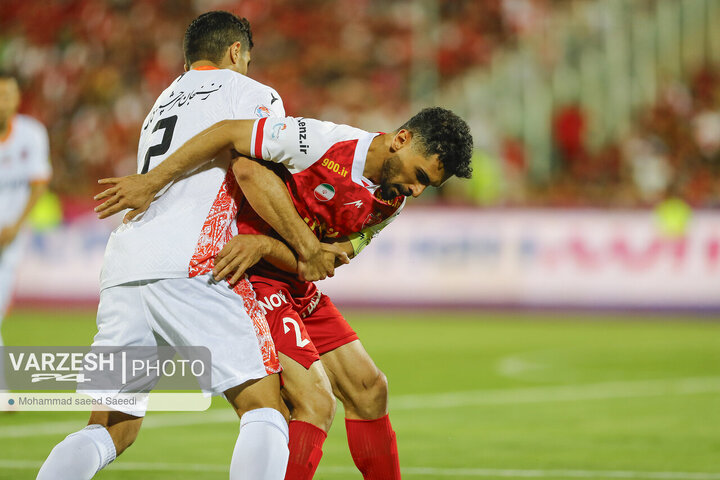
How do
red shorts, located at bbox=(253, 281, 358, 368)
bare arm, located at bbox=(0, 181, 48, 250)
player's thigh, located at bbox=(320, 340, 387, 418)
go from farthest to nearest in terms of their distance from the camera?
bare arm, located at bbox=(0, 181, 48, 250) → player's thigh, located at bbox=(320, 340, 387, 418) → red shorts, located at bbox=(253, 281, 358, 368)

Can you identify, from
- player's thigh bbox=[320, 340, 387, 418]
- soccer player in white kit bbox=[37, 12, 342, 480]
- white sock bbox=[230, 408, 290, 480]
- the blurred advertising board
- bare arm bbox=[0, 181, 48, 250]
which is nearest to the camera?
white sock bbox=[230, 408, 290, 480]

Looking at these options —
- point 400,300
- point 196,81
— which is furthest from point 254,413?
point 400,300

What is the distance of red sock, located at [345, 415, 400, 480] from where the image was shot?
16.4 feet

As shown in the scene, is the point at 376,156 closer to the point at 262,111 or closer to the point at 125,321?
the point at 262,111

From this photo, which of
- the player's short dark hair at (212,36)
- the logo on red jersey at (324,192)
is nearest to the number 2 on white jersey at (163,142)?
the player's short dark hair at (212,36)

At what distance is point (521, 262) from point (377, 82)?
19.3 feet

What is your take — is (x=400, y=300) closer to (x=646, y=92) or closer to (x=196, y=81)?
(x=646, y=92)

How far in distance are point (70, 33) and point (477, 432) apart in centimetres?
1589

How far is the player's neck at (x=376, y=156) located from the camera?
4.41 meters

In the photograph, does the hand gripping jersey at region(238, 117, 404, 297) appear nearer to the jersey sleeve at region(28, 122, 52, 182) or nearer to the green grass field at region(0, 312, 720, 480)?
the green grass field at region(0, 312, 720, 480)

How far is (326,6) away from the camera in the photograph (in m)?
21.6

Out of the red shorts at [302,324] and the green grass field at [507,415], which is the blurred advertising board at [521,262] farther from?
the red shorts at [302,324]

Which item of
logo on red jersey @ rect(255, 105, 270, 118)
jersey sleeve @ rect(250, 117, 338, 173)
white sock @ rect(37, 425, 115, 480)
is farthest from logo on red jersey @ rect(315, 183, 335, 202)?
white sock @ rect(37, 425, 115, 480)

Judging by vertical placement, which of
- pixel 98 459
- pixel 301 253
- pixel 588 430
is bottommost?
pixel 588 430
